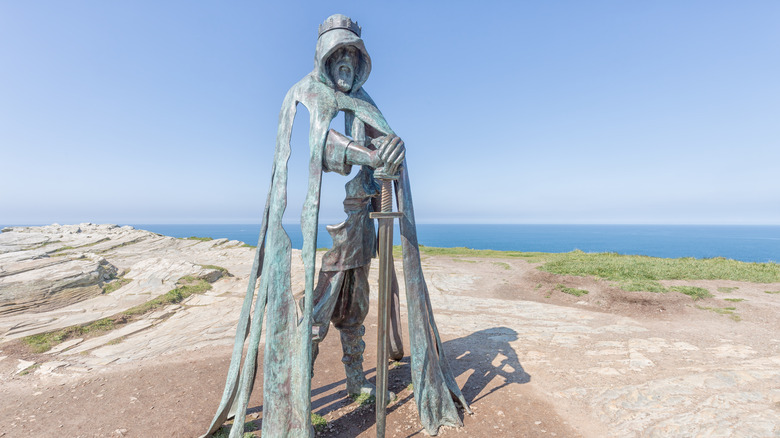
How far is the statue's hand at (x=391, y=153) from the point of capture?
9.56 feet

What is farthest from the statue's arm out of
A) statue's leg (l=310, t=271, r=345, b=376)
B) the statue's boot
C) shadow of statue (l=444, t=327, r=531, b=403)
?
shadow of statue (l=444, t=327, r=531, b=403)

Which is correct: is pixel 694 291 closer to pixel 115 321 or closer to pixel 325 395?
pixel 325 395

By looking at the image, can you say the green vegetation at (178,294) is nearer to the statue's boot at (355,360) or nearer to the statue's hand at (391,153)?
the statue's boot at (355,360)

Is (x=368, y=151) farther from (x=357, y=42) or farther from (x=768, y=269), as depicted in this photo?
(x=768, y=269)

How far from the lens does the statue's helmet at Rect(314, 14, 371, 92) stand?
336cm

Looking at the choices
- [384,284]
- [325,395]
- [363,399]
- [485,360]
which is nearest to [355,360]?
[363,399]

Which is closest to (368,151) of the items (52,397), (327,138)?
(327,138)

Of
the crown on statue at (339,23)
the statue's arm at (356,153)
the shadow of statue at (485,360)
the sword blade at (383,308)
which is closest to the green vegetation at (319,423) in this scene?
the sword blade at (383,308)

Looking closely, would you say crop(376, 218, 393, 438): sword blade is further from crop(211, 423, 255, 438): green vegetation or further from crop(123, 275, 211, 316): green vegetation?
crop(123, 275, 211, 316): green vegetation

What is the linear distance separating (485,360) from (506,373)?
0.59 m

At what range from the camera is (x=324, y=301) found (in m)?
3.88

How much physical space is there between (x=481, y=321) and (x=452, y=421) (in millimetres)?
4846

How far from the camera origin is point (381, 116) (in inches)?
152

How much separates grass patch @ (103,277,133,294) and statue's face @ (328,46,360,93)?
10964 mm
